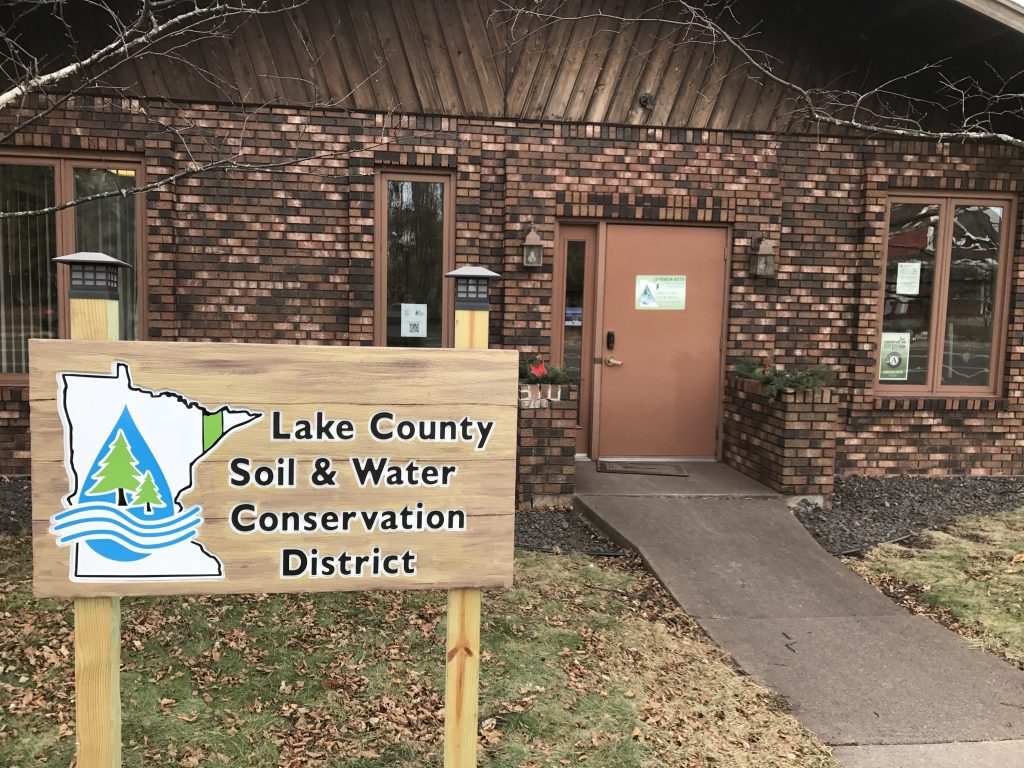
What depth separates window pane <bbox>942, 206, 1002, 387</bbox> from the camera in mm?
Result: 7246

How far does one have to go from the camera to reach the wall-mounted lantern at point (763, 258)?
22.2 ft

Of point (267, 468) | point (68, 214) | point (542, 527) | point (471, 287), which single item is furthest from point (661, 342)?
point (68, 214)

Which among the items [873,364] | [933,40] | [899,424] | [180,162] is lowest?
[899,424]

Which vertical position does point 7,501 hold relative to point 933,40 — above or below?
below

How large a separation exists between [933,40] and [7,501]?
875 centimetres

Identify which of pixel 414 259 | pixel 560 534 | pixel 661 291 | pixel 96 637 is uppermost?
pixel 414 259

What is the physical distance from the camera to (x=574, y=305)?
701 centimetres

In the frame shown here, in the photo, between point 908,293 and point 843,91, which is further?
point 908,293

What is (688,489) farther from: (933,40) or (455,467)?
(933,40)

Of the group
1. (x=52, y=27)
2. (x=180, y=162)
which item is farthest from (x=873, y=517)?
(x=52, y=27)

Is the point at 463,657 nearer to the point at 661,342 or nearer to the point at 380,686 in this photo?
the point at 380,686

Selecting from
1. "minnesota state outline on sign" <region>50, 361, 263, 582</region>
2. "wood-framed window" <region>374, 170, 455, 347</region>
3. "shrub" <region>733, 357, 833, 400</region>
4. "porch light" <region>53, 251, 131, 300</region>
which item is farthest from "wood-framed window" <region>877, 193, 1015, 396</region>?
"porch light" <region>53, 251, 131, 300</region>

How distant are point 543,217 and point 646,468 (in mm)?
2449

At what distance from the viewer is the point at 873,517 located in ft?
19.9
